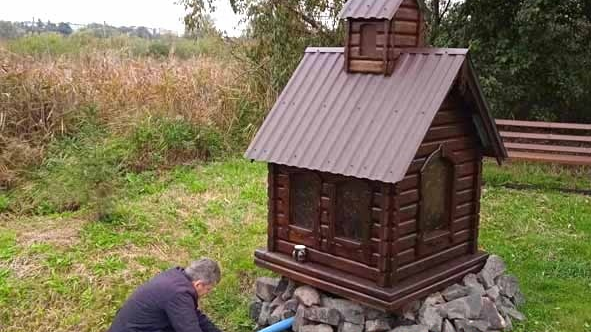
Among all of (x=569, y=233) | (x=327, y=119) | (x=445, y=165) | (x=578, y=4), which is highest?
(x=578, y=4)

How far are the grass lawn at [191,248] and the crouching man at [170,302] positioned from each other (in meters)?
1.43

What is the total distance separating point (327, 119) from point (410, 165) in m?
0.81

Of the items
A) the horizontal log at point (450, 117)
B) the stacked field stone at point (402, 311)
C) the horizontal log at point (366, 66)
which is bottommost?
the stacked field stone at point (402, 311)

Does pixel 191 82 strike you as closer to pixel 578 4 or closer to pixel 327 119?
pixel 578 4

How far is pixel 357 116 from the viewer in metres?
5.37

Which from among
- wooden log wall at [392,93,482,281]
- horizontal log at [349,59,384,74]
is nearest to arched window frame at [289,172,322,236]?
wooden log wall at [392,93,482,281]

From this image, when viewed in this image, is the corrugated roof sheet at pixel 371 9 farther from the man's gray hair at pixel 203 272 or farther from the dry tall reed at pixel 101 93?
the dry tall reed at pixel 101 93

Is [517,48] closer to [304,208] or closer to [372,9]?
[372,9]

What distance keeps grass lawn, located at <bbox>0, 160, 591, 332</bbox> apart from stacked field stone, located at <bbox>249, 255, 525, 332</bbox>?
0.27 meters

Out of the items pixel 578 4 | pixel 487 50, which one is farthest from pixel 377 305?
pixel 578 4

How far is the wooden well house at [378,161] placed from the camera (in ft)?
16.8

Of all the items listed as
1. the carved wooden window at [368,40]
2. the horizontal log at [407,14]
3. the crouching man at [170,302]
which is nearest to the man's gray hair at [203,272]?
the crouching man at [170,302]

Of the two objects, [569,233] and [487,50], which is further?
[487,50]

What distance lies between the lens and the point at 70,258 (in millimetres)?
7059
